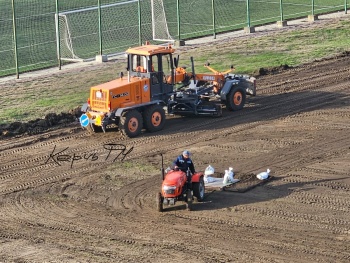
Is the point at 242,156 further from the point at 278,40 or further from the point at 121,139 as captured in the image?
the point at 278,40

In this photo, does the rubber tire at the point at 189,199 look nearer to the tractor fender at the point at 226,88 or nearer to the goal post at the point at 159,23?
the tractor fender at the point at 226,88

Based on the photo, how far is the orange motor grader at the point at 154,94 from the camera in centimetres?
2853

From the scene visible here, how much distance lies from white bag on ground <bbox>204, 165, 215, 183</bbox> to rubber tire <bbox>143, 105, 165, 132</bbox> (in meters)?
4.40

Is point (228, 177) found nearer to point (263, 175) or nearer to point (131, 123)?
point (263, 175)

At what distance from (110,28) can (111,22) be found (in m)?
0.51

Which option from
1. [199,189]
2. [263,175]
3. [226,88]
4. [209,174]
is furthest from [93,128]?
[199,189]

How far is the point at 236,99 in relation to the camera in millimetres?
31609

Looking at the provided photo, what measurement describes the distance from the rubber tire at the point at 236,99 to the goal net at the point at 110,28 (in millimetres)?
11721

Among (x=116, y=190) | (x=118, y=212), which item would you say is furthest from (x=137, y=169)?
(x=118, y=212)

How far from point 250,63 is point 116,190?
1622 cm

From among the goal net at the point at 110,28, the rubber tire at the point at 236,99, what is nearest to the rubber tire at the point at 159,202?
the rubber tire at the point at 236,99

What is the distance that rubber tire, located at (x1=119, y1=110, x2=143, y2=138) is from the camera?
2839cm

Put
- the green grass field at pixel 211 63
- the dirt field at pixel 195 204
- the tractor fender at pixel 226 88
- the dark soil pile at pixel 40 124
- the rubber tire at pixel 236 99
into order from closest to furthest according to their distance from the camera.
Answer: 1. the dirt field at pixel 195 204
2. the dark soil pile at pixel 40 124
3. the tractor fender at pixel 226 88
4. the rubber tire at pixel 236 99
5. the green grass field at pixel 211 63

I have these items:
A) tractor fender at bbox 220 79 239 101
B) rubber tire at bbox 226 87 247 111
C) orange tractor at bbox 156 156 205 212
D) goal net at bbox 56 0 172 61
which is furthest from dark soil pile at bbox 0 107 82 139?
goal net at bbox 56 0 172 61
